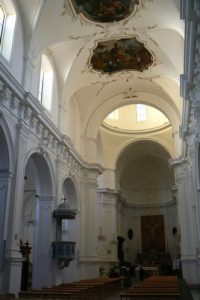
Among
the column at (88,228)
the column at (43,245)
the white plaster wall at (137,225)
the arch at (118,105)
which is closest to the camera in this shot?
the column at (43,245)

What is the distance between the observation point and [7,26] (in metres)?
10.6

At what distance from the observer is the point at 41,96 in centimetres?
1340

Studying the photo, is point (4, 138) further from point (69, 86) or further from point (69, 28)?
point (69, 86)

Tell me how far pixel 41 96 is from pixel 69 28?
282cm

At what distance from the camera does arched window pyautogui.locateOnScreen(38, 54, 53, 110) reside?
13.5 m

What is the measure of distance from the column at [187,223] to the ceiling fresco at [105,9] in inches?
295

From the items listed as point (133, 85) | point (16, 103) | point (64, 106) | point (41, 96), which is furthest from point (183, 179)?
point (16, 103)

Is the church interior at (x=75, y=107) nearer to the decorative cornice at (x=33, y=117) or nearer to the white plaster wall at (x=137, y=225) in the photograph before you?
the decorative cornice at (x=33, y=117)

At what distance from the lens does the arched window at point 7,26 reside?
405 inches

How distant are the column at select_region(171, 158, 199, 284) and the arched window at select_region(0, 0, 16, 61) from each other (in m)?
9.41

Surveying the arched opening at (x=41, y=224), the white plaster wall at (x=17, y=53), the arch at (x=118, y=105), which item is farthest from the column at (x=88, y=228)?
the white plaster wall at (x=17, y=53)

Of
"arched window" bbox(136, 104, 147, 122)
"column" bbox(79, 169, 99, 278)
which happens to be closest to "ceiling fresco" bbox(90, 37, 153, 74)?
"column" bbox(79, 169, 99, 278)

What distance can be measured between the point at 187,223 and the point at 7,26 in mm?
11118

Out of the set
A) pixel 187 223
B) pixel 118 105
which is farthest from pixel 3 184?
pixel 118 105
